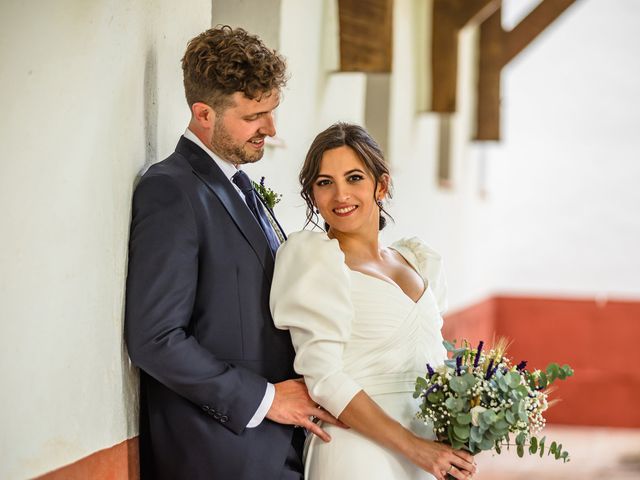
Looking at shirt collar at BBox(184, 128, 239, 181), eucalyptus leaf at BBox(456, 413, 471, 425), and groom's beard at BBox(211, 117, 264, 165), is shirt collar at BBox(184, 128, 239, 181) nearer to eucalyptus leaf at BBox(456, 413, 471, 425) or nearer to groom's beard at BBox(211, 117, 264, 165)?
groom's beard at BBox(211, 117, 264, 165)

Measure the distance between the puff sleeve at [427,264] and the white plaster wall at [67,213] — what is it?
0.76 m


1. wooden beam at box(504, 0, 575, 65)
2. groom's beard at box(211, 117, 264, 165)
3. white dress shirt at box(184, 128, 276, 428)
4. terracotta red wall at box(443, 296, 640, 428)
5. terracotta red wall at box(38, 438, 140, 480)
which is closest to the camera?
terracotta red wall at box(38, 438, 140, 480)

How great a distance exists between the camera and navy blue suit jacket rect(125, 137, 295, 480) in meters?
2.63

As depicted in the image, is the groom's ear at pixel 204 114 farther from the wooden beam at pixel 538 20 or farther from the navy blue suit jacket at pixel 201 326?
the wooden beam at pixel 538 20

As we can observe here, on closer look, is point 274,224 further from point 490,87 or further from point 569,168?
point 569,168

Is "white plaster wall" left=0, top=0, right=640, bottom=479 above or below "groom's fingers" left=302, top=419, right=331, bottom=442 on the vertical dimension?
above

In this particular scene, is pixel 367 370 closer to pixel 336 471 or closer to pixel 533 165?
pixel 336 471

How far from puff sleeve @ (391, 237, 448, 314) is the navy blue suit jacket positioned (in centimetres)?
47

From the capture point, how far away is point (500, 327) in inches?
454

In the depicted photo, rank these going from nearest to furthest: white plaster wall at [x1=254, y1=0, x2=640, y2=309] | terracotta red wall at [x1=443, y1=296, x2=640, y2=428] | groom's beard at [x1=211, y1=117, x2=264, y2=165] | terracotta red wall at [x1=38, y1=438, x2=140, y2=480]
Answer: terracotta red wall at [x1=38, y1=438, x2=140, y2=480] → groom's beard at [x1=211, y1=117, x2=264, y2=165] → terracotta red wall at [x1=443, y1=296, x2=640, y2=428] → white plaster wall at [x1=254, y1=0, x2=640, y2=309]

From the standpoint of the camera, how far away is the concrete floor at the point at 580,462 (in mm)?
8086

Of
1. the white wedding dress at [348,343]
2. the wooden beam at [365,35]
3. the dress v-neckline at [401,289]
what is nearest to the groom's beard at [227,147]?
the white wedding dress at [348,343]

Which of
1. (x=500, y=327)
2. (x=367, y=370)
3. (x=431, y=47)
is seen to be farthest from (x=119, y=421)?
(x=500, y=327)

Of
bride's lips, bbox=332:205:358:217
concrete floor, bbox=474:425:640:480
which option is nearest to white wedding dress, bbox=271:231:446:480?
bride's lips, bbox=332:205:358:217
